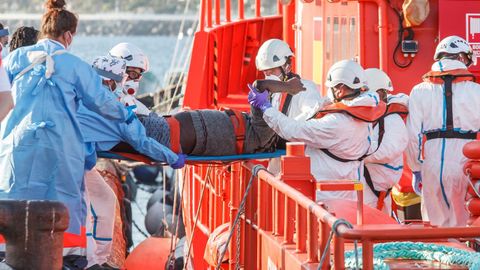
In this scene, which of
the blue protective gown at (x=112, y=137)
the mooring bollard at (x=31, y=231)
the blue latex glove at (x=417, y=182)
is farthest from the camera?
the blue latex glove at (x=417, y=182)

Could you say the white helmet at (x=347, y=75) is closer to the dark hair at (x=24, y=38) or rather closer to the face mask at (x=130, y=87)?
the face mask at (x=130, y=87)

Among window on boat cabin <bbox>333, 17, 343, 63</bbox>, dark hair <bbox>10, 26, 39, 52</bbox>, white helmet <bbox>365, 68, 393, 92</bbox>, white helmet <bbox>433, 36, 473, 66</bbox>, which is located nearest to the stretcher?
dark hair <bbox>10, 26, 39, 52</bbox>

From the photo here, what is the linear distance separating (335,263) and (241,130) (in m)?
2.15

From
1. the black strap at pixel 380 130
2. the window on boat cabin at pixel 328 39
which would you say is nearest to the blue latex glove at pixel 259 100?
the black strap at pixel 380 130

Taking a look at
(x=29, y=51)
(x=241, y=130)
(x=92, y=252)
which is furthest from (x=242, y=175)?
(x=29, y=51)

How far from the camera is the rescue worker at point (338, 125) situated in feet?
31.5

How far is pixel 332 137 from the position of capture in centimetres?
970

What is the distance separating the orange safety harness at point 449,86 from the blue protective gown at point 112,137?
2883mm

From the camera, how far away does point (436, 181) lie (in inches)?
438

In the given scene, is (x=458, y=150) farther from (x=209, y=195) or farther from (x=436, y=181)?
(x=209, y=195)

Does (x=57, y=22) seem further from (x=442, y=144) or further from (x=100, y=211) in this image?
(x=442, y=144)

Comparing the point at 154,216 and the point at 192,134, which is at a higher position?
the point at 192,134

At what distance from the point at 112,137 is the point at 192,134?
A: 592 mm

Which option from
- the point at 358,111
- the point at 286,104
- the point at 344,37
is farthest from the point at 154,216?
the point at 358,111
